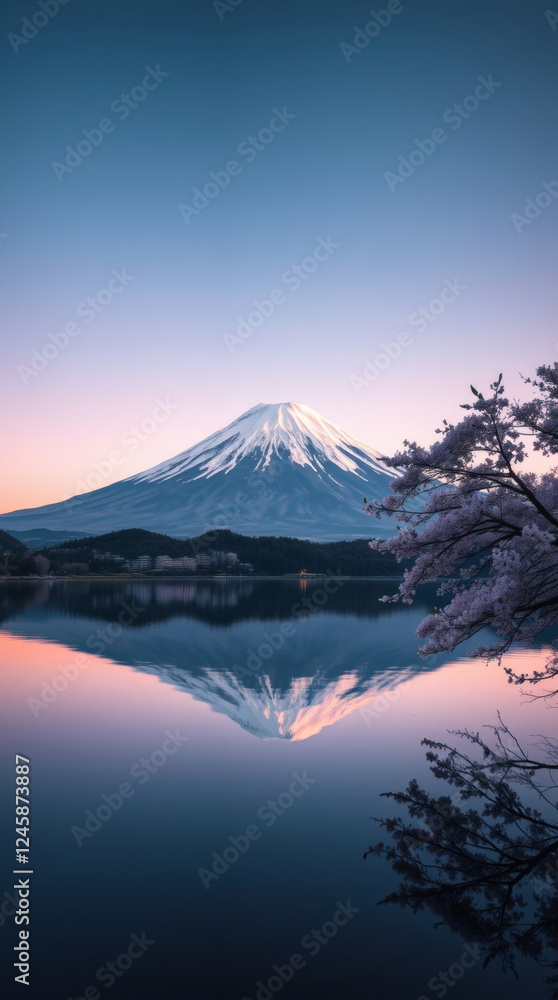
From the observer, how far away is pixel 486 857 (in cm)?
677

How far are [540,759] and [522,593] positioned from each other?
11.0 feet

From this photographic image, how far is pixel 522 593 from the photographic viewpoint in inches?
341

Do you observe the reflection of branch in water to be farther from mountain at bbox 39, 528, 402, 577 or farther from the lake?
mountain at bbox 39, 528, 402, 577

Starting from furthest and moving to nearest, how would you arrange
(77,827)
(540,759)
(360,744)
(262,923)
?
1. (360,744)
2. (540,759)
3. (77,827)
4. (262,923)

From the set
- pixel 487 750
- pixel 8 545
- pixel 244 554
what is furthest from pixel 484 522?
pixel 8 545

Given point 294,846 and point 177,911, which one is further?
point 294,846

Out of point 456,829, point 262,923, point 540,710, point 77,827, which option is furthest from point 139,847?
point 540,710

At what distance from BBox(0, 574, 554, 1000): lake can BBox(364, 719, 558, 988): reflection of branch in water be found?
0.20 meters

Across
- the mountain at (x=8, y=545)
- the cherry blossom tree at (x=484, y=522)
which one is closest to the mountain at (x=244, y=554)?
the mountain at (x=8, y=545)

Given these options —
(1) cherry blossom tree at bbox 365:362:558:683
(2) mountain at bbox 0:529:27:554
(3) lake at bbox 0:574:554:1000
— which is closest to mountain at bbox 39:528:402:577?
(2) mountain at bbox 0:529:27:554

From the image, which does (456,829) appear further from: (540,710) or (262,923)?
(540,710)

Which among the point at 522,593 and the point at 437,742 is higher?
the point at 522,593

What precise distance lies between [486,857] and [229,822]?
2.84 metres

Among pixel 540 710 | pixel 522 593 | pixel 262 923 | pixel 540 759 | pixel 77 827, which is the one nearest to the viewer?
pixel 262 923
